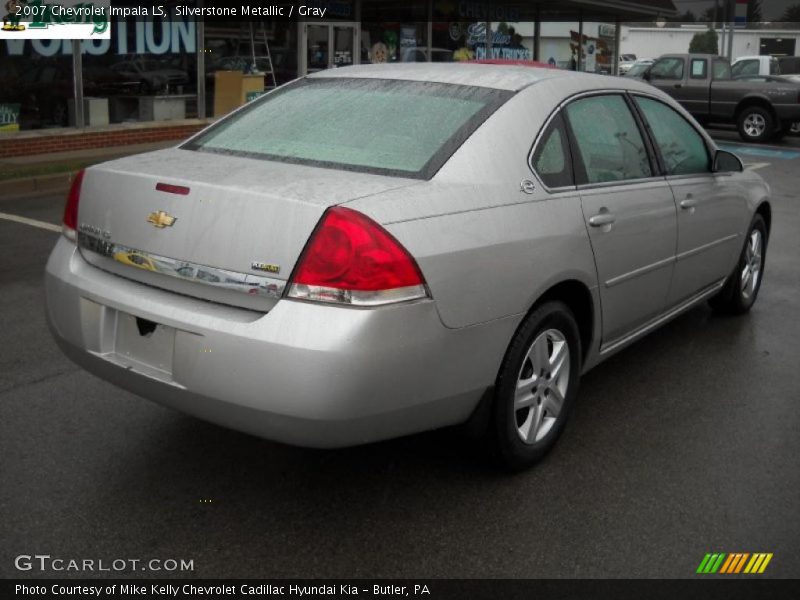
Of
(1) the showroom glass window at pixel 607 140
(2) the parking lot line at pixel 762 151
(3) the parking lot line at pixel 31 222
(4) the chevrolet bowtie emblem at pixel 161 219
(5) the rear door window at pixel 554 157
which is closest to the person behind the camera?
(4) the chevrolet bowtie emblem at pixel 161 219

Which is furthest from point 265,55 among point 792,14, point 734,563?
point 792,14

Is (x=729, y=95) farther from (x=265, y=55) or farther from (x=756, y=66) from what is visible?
(x=265, y=55)

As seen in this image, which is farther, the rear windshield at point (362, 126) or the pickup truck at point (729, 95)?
the pickup truck at point (729, 95)

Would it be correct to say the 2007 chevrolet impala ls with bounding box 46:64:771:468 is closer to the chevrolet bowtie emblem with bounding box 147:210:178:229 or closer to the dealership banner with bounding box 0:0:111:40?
the chevrolet bowtie emblem with bounding box 147:210:178:229

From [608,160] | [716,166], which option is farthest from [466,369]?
[716,166]

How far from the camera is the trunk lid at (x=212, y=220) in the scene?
3.08 metres

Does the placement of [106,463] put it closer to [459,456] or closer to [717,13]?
[459,456]

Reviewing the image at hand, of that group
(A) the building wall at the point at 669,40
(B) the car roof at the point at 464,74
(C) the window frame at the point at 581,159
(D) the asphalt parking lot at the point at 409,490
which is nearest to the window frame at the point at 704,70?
(D) the asphalt parking lot at the point at 409,490

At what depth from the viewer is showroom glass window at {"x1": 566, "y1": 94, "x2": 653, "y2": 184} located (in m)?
4.11

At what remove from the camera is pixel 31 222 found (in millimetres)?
8992

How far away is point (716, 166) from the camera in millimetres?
5273

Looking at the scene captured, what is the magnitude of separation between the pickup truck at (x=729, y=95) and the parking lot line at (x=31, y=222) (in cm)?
1479

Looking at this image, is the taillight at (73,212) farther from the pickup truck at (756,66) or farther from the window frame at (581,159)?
the pickup truck at (756,66)

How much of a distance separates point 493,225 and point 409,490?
1068 mm
